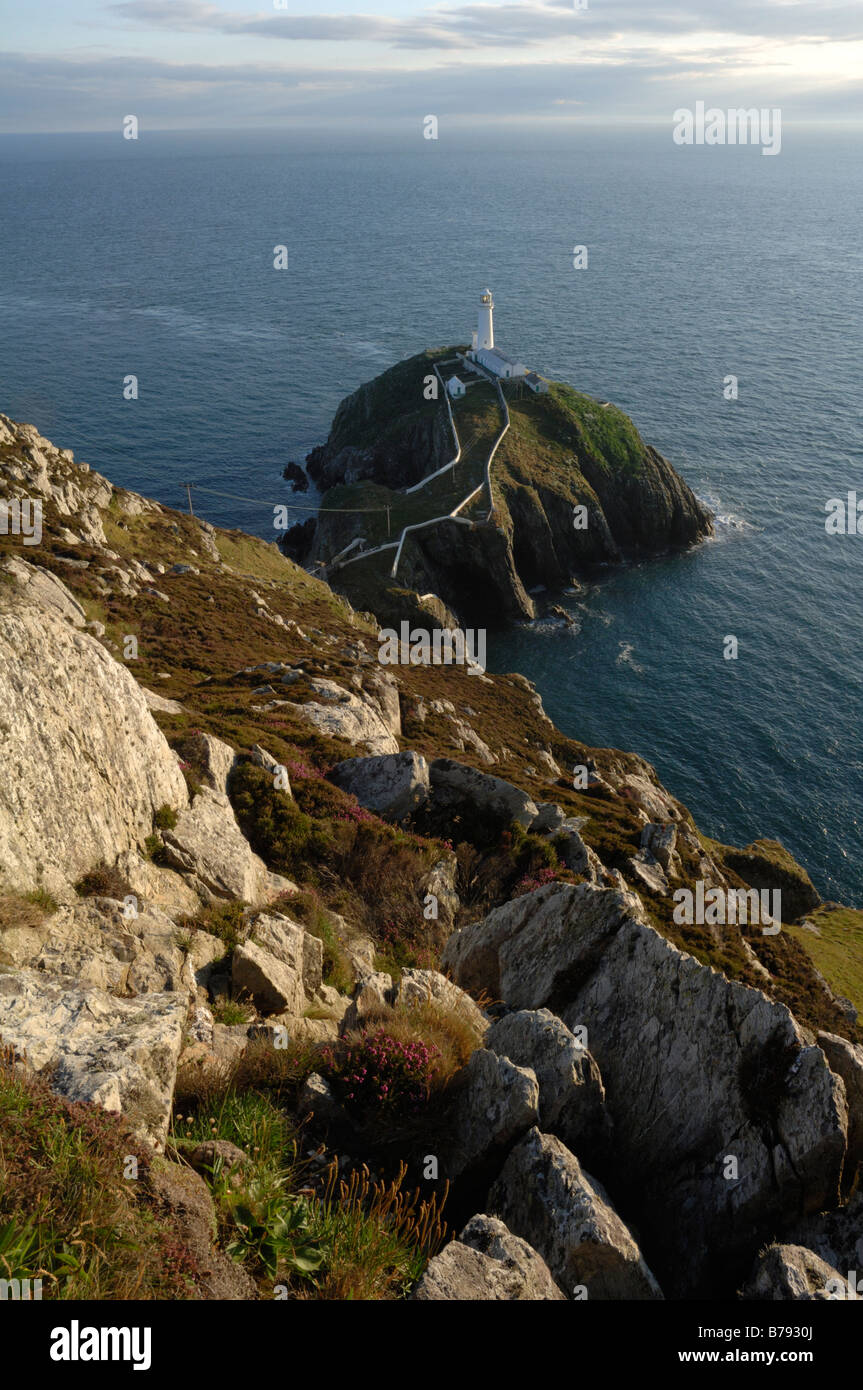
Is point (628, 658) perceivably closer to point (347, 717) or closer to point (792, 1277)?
point (347, 717)

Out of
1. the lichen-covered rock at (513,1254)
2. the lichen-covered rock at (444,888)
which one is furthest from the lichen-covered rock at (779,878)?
the lichen-covered rock at (513,1254)

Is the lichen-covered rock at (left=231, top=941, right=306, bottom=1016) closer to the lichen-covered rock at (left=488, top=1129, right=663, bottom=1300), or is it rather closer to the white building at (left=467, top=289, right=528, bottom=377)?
the lichen-covered rock at (left=488, top=1129, right=663, bottom=1300)

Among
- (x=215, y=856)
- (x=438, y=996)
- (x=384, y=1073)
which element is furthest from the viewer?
(x=215, y=856)

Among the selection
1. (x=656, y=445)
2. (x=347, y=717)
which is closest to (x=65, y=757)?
(x=347, y=717)

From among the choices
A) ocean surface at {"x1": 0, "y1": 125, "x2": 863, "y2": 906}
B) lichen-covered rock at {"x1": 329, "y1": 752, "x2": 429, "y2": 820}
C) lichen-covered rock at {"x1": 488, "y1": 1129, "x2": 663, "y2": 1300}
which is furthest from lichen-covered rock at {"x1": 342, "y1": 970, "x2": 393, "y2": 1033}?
ocean surface at {"x1": 0, "y1": 125, "x2": 863, "y2": 906}
